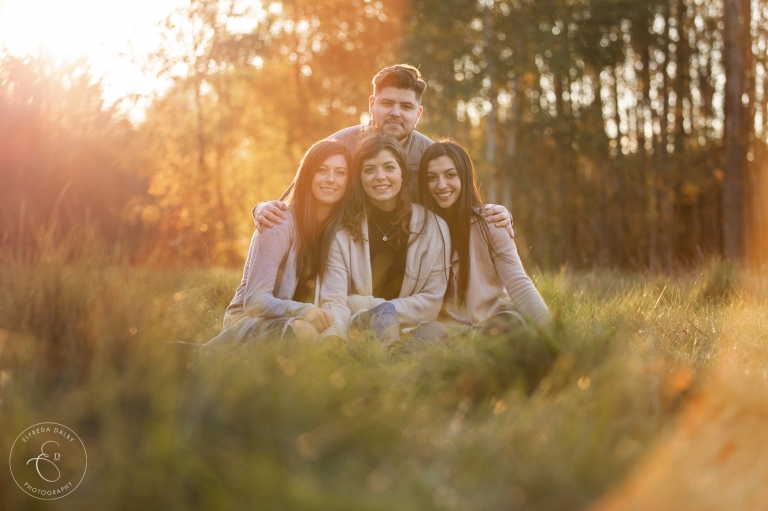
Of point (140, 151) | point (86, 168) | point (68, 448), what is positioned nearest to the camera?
point (68, 448)

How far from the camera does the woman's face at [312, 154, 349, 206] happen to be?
429 cm

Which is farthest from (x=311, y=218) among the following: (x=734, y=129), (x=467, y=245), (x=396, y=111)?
(x=734, y=129)

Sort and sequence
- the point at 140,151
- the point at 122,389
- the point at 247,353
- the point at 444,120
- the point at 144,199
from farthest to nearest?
the point at 444,120
the point at 144,199
the point at 140,151
the point at 247,353
the point at 122,389

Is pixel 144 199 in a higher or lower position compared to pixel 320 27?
lower

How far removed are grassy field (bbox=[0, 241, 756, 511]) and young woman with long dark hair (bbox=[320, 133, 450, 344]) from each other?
88 cm

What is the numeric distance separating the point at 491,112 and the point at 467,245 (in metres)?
10.1

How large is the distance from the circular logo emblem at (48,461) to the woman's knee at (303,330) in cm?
158

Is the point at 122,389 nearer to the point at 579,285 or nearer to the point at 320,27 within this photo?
the point at 579,285

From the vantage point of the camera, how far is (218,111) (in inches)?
590

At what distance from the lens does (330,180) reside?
4289 mm

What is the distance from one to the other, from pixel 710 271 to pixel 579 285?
122 centimetres

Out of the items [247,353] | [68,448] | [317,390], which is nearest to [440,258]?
[247,353]

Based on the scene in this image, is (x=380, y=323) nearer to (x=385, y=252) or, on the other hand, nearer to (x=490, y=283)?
(x=385, y=252)

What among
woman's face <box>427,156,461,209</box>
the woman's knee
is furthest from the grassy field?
woman's face <box>427,156,461,209</box>
